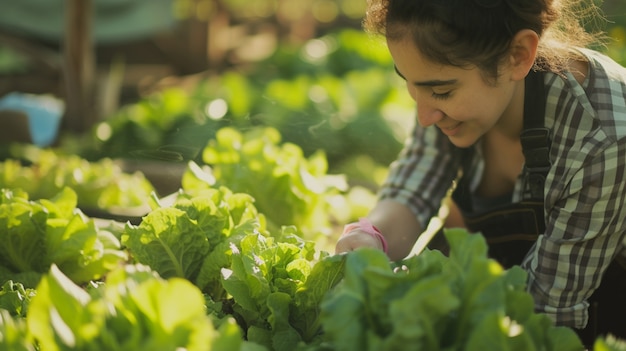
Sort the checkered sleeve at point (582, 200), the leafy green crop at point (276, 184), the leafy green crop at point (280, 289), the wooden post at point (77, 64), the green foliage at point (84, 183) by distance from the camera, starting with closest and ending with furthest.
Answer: the leafy green crop at point (280, 289)
the checkered sleeve at point (582, 200)
the leafy green crop at point (276, 184)
the green foliage at point (84, 183)
the wooden post at point (77, 64)

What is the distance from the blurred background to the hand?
4.85 ft

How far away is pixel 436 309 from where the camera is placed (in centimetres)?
142

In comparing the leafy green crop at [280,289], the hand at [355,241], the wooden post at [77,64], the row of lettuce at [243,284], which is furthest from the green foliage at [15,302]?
the wooden post at [77,64]

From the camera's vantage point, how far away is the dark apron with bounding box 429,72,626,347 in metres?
2.23

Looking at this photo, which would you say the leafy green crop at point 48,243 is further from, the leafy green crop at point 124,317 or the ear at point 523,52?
the ear at point 523,52

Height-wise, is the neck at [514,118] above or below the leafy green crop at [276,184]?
above

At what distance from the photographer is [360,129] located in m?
5.16

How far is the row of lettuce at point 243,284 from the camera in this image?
140 centimetres

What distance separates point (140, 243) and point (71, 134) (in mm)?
3544

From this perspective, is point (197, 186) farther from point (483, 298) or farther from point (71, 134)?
point (71, 134)

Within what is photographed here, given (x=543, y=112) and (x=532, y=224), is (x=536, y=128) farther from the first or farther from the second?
(x=532, y=224)

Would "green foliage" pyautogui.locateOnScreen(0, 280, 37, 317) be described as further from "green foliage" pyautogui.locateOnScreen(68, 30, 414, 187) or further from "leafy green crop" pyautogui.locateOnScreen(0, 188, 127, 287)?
"green foliage" pyautogui.locateOnScreen(68, 30, 414, 187)

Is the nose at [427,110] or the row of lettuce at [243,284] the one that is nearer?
the row of lettuce at [243,284]

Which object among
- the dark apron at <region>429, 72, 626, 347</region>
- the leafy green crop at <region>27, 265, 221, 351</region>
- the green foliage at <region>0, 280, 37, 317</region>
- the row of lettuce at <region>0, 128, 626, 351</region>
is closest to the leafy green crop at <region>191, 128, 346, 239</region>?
the row of lettuce at <region>0, 128, 626, 351</region>
